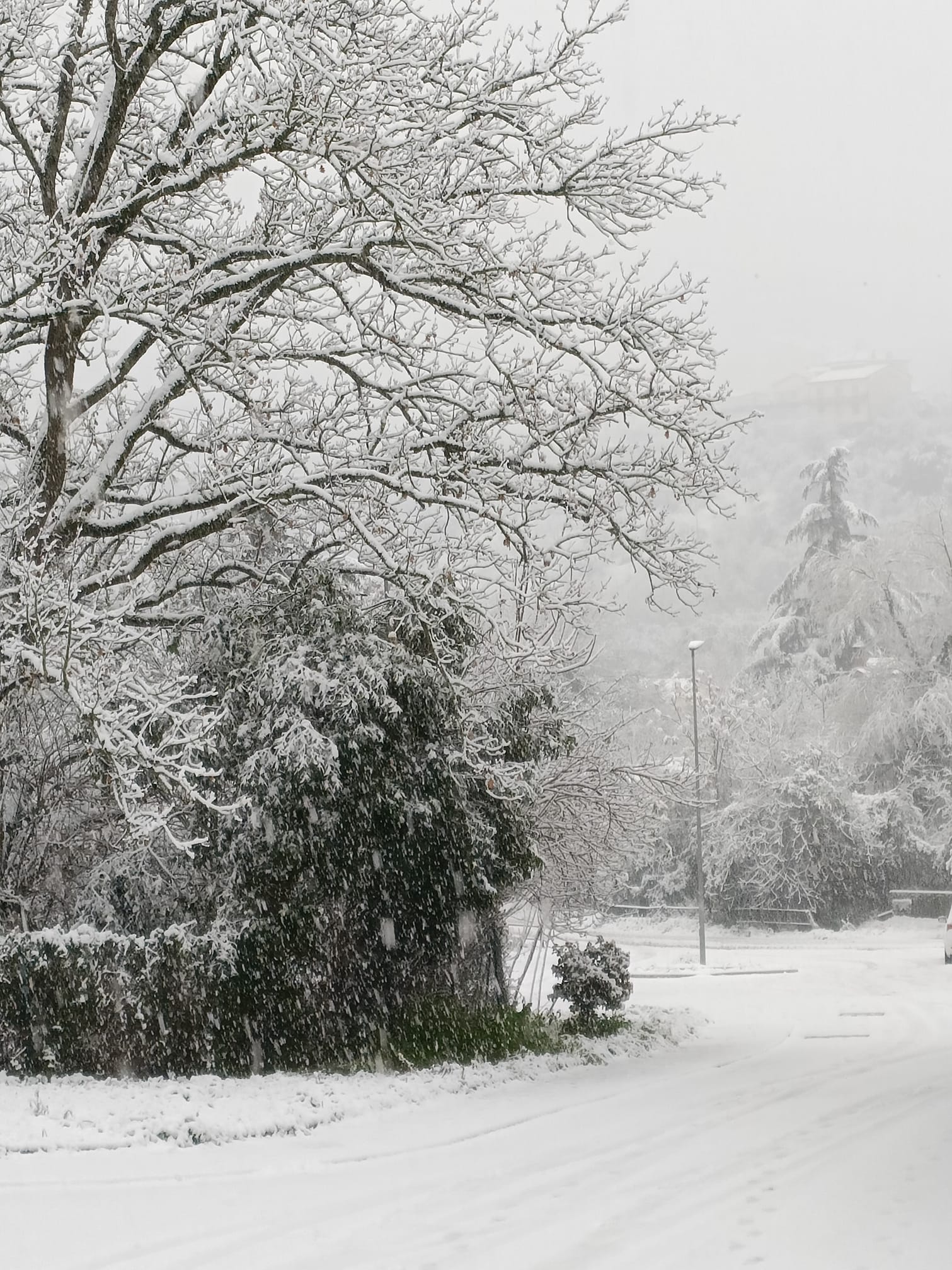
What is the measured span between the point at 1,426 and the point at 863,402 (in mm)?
128145

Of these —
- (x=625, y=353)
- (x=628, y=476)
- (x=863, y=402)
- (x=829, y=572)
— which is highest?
(x=863, y=402)

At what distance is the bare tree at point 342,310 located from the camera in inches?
402

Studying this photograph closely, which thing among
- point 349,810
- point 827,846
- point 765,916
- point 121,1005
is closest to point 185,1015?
point 121,1005

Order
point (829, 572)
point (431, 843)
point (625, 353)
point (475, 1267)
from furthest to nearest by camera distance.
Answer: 1. point (829, 572)
2. point (431, 843)
3. point (625, 353)
4. point (475, 1267)

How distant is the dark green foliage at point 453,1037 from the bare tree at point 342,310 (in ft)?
10.4

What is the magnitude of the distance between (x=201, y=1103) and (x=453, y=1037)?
3.64 metres

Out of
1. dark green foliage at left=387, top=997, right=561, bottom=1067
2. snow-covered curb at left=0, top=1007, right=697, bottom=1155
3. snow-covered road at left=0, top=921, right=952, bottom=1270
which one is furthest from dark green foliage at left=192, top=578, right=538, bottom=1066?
snow-covered road at left=0, top=921, right=952, bottom=1270

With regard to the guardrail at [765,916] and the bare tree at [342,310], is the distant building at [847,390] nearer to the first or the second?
the guardrail at [765,916]

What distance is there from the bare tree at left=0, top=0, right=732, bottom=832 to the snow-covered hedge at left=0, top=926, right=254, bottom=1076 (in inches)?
58.4

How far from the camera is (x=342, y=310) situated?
12.2 metres

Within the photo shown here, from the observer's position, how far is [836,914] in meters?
41.4

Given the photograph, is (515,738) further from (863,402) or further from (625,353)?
(863,402)

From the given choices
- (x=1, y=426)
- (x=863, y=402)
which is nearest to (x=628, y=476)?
(x=1, y=426)

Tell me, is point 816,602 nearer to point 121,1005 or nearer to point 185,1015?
point 185,1015
